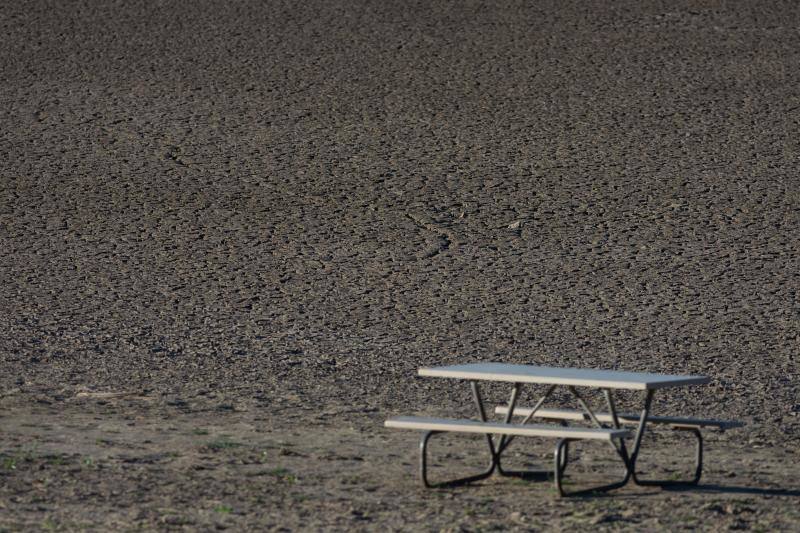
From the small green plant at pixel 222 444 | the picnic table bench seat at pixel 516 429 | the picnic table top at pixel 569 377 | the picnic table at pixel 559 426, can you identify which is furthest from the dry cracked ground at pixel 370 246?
the picnic table top at pixel 569 377

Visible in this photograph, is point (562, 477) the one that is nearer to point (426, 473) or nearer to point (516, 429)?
point (516, 429)

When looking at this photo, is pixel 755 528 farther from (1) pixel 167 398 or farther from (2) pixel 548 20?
(2) pixel 548 20

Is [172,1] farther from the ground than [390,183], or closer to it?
farther from the ground

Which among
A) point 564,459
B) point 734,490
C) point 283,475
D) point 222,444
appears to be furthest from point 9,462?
point 734,490

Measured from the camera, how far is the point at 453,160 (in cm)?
1185

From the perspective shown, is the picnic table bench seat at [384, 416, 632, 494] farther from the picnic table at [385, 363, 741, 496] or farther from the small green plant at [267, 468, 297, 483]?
the small green plant at [267, 468, 297, 483]

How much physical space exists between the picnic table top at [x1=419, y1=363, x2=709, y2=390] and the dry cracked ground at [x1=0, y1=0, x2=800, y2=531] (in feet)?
1.29

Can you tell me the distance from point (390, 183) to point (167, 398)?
492cm

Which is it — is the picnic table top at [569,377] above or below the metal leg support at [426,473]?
above

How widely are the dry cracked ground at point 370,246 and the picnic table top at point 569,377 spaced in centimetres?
39

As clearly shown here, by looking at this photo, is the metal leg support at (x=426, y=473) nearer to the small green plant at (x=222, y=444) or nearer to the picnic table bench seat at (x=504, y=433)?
the picnic table bench seat at (x=504, y=433)

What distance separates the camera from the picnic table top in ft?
16.6

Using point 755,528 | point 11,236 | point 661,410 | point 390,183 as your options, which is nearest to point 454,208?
point 390,183

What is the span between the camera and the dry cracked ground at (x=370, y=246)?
5215mm
